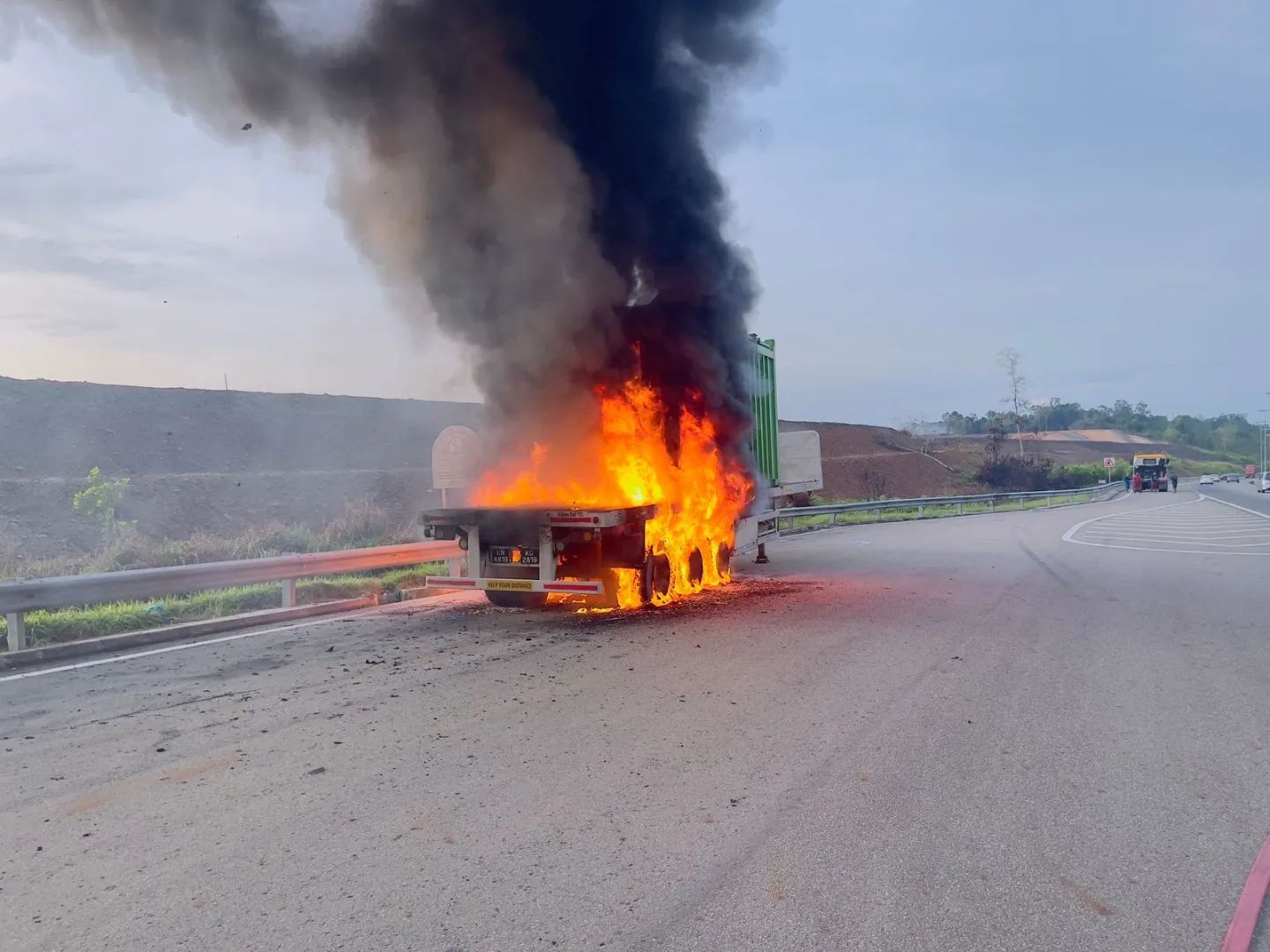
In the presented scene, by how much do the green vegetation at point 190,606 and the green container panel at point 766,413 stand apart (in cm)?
520

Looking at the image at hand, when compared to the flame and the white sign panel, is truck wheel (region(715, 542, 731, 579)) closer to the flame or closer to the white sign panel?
the flame

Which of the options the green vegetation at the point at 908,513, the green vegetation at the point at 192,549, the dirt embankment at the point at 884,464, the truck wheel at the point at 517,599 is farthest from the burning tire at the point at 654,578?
the dirt embankment at the point at 884,464

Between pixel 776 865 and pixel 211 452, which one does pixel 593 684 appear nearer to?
pixel 776 865

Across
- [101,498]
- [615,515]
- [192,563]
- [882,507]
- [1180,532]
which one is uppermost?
[101,498]

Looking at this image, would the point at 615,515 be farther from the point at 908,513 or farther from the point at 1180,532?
the point at 908,513

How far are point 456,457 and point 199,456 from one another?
107ft

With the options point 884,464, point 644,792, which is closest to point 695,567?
point 644,792

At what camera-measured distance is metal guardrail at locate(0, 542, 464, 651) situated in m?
7.65

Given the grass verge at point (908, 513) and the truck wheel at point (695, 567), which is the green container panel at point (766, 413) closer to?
the truck wheel at point (695, 567)

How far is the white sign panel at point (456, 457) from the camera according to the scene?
427 inches

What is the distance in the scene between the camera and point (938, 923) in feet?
9.84

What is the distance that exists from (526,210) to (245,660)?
607cm

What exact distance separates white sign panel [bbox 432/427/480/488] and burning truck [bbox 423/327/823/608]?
0.33 metres

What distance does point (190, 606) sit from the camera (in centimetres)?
962
